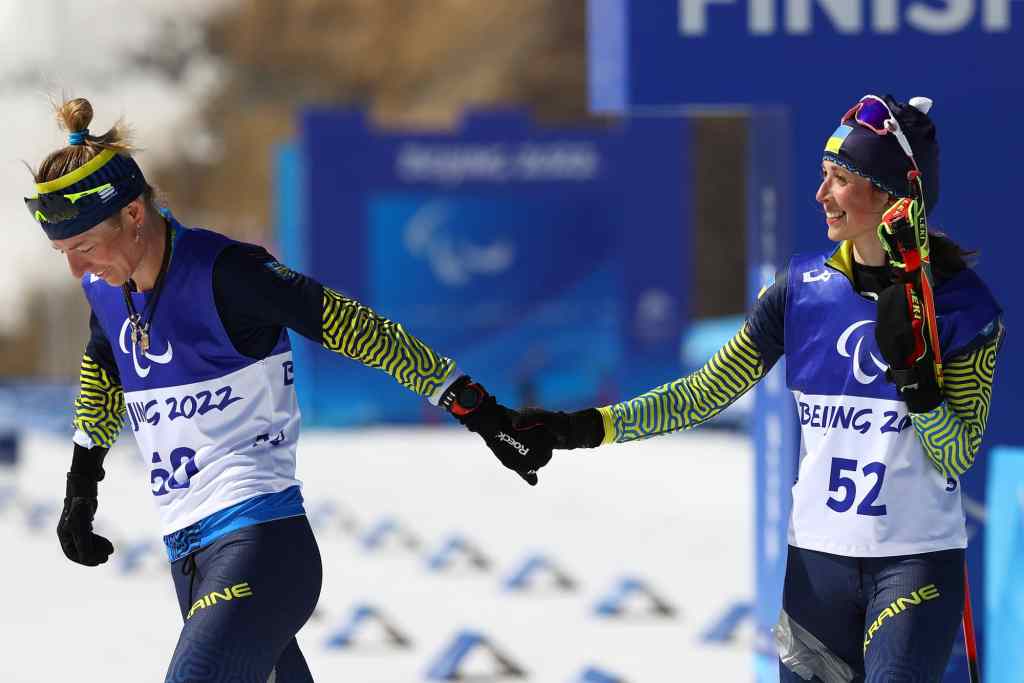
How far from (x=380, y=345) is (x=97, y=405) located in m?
0.90

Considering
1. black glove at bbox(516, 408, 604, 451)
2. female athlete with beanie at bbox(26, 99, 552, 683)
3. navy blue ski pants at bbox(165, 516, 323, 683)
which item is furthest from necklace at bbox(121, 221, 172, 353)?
black glove at bbox(516, 408, 604, 451)

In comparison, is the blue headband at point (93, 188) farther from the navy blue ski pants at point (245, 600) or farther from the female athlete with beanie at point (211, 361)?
the navy blue ski pants at point (245, 600)

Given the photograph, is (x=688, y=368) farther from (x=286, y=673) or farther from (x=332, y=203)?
(x=286, y=673)

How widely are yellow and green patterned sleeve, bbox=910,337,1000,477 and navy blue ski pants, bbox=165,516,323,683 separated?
145 cm

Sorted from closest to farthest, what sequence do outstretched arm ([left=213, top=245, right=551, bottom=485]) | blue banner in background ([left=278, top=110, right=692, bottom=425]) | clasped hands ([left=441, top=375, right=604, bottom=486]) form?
1. outstretched arm ([left=213, top=245, right=551, bottom=485])
2. clasped hands ([left=441, top=375, right=604, bottom=486])
3. blue banner in background ([left=278, top=110, right=692, bottom=425])

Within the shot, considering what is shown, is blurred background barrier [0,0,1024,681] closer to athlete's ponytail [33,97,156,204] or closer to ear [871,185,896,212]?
athlete's ponytail [33,97,156,204]

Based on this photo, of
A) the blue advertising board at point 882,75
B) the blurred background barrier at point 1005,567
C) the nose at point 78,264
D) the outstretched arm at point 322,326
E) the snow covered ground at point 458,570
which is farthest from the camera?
the snow covered ground at point 458,570

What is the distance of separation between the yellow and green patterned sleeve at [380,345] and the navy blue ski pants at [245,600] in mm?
428

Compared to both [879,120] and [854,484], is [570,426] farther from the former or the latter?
[879,120]

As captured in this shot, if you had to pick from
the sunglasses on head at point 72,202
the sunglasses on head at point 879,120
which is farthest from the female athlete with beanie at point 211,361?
the sunglasses on head at point 879,120

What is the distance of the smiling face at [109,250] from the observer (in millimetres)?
4355

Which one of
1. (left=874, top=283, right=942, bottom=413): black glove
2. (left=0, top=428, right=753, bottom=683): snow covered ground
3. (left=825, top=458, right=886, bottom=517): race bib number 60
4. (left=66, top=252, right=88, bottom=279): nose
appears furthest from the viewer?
(left=0, top=428, right=753, bottom=683): snow covered ground

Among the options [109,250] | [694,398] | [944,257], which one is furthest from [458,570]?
[944,257]

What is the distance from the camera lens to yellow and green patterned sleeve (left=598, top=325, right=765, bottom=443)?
4516 millimetres
